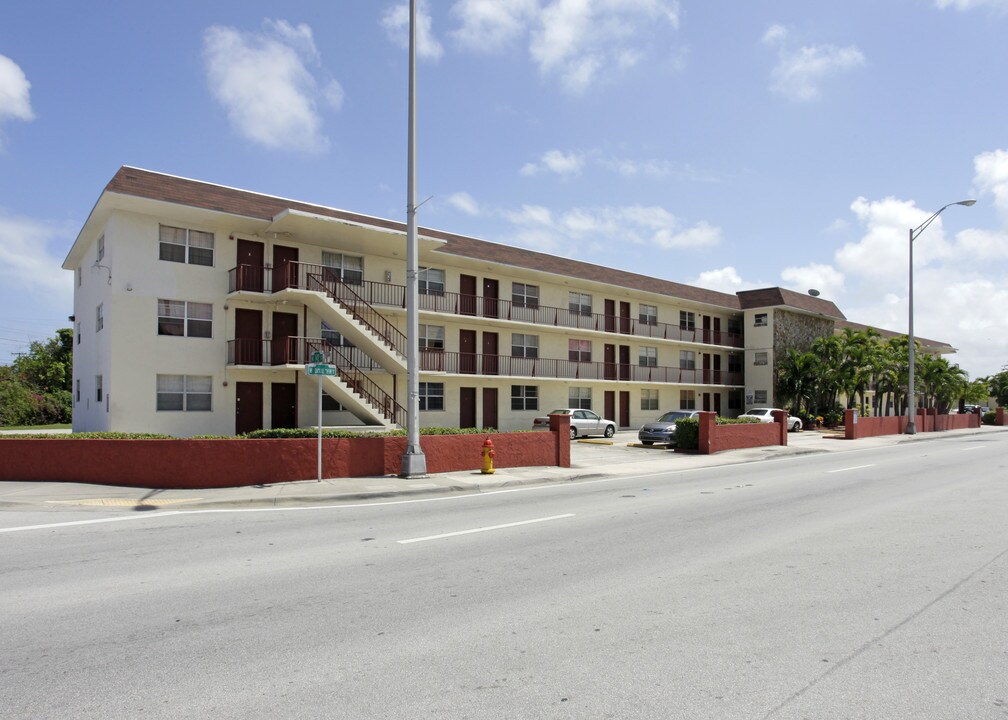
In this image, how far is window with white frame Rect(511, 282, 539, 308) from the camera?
35.2m

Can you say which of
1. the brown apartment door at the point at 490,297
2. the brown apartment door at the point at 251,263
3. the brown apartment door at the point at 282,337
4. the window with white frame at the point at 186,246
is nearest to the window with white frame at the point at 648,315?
the brown apartment door at the point at 490,297

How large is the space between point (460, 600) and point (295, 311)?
21206mm

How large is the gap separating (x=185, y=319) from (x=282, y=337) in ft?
10.8

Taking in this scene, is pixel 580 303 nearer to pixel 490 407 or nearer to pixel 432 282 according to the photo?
pixel 490 407

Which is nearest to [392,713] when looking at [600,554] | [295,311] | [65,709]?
[65,709]

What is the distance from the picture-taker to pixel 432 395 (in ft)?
103

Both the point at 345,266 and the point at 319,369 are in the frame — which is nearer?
the point at 319,369

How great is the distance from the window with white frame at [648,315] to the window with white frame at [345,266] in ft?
68.3

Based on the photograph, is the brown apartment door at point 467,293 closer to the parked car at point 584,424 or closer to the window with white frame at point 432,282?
the window with white frame at point 432,282

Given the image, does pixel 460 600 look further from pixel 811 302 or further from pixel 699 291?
pixel 811 302

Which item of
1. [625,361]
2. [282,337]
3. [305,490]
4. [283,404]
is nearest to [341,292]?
[282,337]

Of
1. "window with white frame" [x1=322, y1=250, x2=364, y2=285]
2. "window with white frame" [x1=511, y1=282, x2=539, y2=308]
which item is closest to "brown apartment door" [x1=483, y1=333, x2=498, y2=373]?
"window with white frame" [x1=511, y1=282, x2=539, y2=308]

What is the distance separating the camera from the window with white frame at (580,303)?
126ft

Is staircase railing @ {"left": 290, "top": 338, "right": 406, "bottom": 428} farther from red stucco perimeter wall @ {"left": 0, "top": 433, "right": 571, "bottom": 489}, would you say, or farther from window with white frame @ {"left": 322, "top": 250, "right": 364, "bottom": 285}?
red stucco perimeter wall @ {"left": 0, "top": 433, "right": 571, "bottom": 489}
